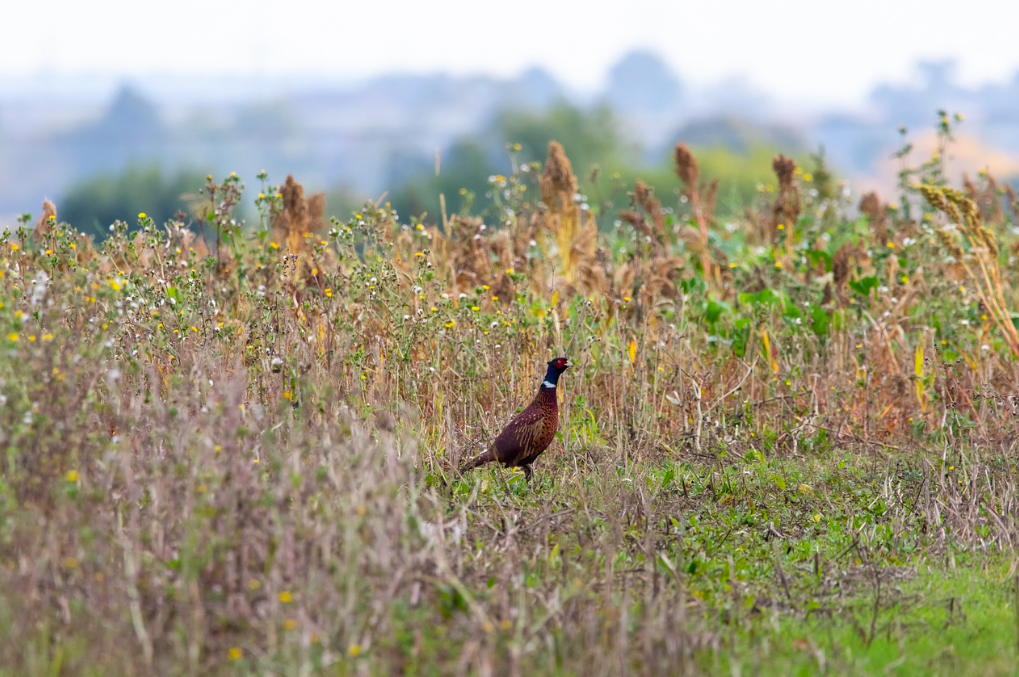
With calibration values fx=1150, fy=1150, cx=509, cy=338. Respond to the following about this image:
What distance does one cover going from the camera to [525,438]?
20.0ft

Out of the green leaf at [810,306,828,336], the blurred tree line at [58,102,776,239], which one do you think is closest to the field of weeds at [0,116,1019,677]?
the green leaf at [810,306,828,336]

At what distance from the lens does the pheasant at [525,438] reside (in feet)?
20.0

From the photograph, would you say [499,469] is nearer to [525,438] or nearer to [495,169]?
[525,438]

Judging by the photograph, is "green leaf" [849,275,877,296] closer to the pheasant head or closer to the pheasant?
the pheasant head

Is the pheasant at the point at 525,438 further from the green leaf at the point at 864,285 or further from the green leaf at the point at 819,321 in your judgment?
the green leaf at the point at 864,285

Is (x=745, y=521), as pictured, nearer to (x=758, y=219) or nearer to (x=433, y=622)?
(x=433, y=622)

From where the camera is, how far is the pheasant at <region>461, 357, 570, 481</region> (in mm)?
6105

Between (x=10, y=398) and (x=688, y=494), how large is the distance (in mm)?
3526

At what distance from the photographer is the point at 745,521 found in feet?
19.6

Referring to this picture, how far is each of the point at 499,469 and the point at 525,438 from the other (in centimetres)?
35

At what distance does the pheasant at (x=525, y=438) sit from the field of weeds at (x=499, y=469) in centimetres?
13

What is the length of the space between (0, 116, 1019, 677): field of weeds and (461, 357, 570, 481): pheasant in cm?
13

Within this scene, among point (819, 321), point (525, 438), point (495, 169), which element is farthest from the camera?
point (495, 169)

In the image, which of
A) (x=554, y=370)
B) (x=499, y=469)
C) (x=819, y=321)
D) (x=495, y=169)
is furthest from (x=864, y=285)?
(x=495, y=169)
